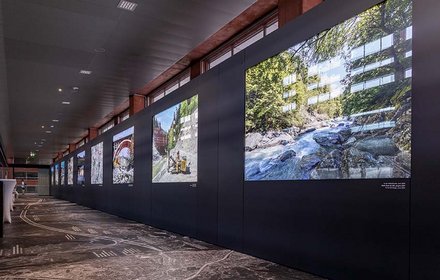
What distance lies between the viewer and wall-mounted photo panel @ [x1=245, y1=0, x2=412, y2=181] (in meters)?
3.19

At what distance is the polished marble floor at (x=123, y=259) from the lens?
4113 millimetres

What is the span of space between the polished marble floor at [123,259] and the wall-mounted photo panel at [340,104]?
46.7 inches

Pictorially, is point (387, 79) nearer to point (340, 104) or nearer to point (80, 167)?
point (340, 104)

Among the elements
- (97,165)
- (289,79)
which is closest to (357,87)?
(289,79)

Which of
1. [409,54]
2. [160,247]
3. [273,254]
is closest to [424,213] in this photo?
[409,54]

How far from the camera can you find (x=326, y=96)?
13.0 feet

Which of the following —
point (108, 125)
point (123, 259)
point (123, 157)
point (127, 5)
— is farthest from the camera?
point (108, 125)

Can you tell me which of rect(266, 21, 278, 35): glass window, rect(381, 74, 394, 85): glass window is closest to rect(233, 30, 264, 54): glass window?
rect(266, 21, 278, 35): glass window

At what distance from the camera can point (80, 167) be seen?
61.6 feet

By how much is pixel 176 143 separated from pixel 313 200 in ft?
13.7

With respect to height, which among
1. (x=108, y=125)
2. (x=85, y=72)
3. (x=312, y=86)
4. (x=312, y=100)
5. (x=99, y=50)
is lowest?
(x=312, y=100)

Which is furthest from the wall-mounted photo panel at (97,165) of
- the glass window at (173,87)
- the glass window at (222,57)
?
the glass window at (222,57)

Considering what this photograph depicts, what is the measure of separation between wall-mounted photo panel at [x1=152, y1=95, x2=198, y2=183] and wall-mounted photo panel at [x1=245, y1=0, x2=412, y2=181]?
6.71 feet

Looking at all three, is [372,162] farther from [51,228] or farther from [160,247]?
[51,228]
